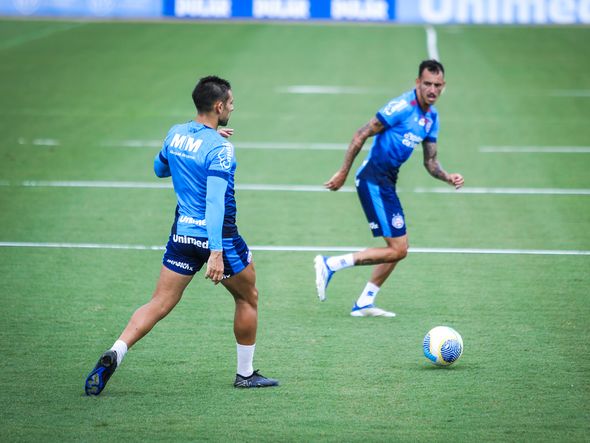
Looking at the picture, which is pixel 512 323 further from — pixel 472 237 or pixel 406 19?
pixel 406 19

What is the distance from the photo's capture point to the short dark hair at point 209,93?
724 cm

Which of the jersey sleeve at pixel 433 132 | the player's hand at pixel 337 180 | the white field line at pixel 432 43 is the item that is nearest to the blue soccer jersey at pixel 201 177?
the player's hand at pixel 337 180

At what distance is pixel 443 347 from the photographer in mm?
7996

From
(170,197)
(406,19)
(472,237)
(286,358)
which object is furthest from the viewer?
(406,19)

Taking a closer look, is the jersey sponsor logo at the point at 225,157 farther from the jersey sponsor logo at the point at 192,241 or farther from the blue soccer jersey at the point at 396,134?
the blue soccer jersey at the point at 396,134

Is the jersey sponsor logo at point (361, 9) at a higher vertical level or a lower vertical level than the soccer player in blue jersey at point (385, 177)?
lower

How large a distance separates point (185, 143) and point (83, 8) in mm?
30139

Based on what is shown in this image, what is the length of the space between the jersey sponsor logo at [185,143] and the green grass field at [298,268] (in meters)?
1.79

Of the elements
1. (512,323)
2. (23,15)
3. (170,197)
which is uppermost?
(512,323)

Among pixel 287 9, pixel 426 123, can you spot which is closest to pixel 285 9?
pixel 287 9

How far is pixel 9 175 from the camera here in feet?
51.3

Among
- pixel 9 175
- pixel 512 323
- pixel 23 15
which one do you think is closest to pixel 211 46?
pixel 23 15

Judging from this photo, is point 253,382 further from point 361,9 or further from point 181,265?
point 361,9

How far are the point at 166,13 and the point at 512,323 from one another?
91.9 ft
